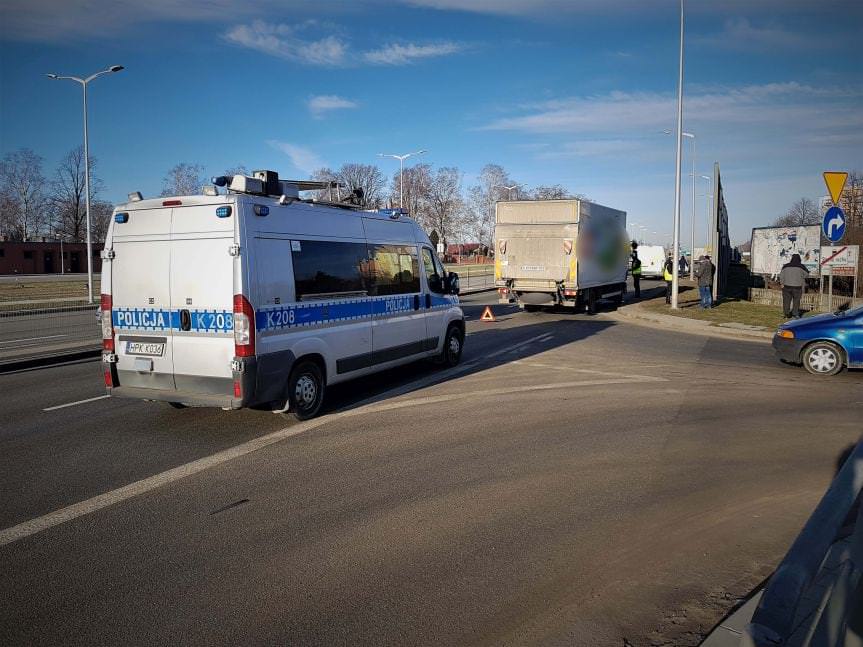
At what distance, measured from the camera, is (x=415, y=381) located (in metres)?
10.4

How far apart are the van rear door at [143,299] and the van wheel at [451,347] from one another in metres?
5.11

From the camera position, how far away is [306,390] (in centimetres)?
796

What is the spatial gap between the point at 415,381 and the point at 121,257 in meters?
4.65

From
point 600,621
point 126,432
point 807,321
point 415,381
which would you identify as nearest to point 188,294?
point 126,432

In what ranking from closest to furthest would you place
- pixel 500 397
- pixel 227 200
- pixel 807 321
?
pixel 227 200, pixel 500 397, pixel 807 321

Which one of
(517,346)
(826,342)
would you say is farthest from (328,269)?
(826,342)

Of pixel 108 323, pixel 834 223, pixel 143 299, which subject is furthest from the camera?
pixel 834 223

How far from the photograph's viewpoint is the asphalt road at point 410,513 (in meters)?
3.63

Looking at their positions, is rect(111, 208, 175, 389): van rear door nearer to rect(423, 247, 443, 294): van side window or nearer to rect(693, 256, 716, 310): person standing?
rect(423, 247, 443, 294): van side window

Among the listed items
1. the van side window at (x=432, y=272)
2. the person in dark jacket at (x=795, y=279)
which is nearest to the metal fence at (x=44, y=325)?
the van side window at (x=432, y=272)

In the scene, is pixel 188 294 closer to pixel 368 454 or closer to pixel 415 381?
pixel 368 454

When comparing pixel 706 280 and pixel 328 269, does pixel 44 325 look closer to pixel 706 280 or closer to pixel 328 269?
pixel 328 269

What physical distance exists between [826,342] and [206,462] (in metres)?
9.89

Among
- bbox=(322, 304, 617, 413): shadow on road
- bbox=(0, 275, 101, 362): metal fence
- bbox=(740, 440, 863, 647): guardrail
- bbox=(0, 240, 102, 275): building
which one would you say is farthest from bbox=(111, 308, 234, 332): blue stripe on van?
bbox=(0, 240, 102, 275): building
